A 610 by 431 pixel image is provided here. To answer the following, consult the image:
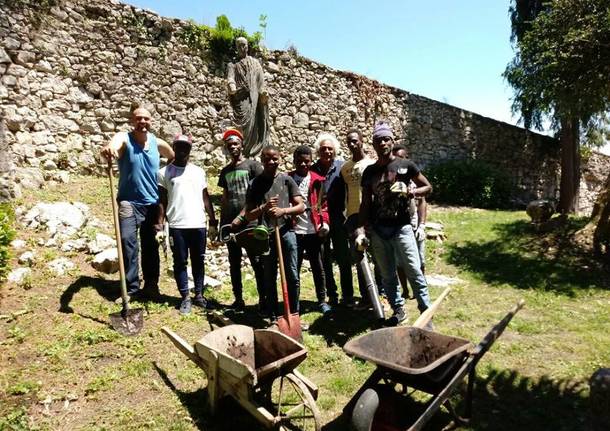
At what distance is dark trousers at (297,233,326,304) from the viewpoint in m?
4.52

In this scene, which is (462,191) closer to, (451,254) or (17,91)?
(451,254)

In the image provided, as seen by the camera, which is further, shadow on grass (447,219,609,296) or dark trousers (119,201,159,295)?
shadow on grass (447,219,609,296)

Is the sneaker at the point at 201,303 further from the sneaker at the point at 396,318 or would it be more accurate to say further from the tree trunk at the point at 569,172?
the tree trunk at the point at 569,172

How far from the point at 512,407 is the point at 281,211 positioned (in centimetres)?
236

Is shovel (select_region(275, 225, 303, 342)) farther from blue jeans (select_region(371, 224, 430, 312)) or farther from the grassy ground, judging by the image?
blue jeans (select_region(371, 224, 430, 312))

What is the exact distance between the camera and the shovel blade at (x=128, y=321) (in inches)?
150

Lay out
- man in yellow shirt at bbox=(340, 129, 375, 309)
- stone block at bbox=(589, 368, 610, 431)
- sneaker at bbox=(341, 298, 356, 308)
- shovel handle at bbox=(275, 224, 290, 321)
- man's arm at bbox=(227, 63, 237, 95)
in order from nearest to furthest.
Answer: stone block at bbox=(589, 368, 610, 431) → shovel handle at bbox=(275, 224, 290, 321) → man in yellow shirt at bbox=(340, 129, 375, 309) → sneaker at bbox=(341, 298, 356, 308) → man's arm at bbox=(227, 63, 237, 95)

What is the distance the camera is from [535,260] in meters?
6.98

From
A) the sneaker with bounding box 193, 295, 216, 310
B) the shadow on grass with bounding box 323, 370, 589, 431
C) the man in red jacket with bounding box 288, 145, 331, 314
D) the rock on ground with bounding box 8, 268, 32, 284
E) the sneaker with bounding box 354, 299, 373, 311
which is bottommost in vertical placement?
the shadow on grass with bounding box 323, 370, 589, 431

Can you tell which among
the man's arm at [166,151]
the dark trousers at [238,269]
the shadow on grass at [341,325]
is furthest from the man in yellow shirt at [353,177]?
the man's arm at [166,151]

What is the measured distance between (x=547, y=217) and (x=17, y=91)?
32.9ft

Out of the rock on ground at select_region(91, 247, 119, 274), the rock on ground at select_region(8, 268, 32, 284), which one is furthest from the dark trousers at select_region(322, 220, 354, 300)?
the rock on ground at select_region(8, 268, 32, 284)

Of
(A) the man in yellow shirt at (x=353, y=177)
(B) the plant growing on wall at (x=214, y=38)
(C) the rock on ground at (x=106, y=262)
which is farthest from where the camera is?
(B) the plant growing on wall at (x=214, y=38)

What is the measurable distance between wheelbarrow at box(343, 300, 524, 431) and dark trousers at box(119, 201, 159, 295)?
103 inches
